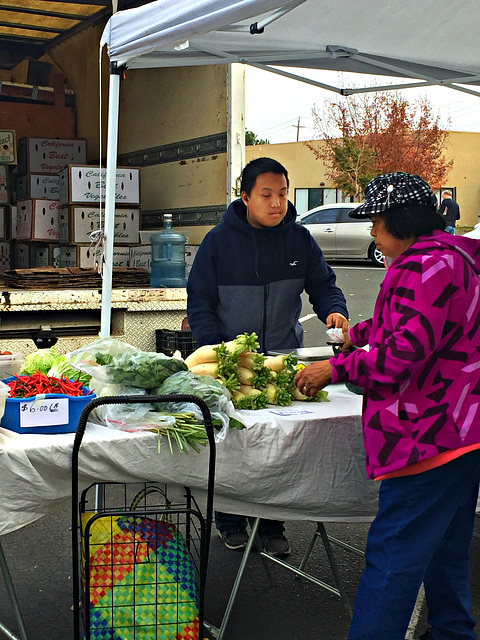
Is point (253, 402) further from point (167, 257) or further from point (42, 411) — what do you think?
point (167, 257)

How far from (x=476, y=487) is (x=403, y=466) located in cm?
34

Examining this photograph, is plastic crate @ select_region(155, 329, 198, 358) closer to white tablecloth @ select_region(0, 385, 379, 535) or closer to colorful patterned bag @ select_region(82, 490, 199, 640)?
white tablecloth @ select_region(0, 385, 379, 535)

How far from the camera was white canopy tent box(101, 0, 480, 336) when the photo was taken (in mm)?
3645

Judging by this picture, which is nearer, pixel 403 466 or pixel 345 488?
pixel 403 466

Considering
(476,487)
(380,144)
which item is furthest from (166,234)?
(380,144)

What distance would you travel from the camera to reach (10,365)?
10.5 feet

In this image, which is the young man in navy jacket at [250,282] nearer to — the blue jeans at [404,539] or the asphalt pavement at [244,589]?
the asphalt pavement at [244,589]

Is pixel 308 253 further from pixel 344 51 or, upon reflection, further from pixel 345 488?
pixel 344 51

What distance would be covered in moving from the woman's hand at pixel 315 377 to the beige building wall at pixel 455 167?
35.1 metres

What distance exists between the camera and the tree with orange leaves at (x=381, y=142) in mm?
34594

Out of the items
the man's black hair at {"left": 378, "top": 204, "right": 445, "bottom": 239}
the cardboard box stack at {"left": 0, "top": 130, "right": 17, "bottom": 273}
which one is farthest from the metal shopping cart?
the cardboard box stack at {"left": 0, "top": 130, "right": 17, "bottom": 273}

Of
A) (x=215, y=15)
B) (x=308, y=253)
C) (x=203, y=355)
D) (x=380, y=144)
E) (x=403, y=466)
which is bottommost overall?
(x=403, y=466)

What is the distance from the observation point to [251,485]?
300cm

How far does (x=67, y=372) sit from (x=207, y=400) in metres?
0.64
